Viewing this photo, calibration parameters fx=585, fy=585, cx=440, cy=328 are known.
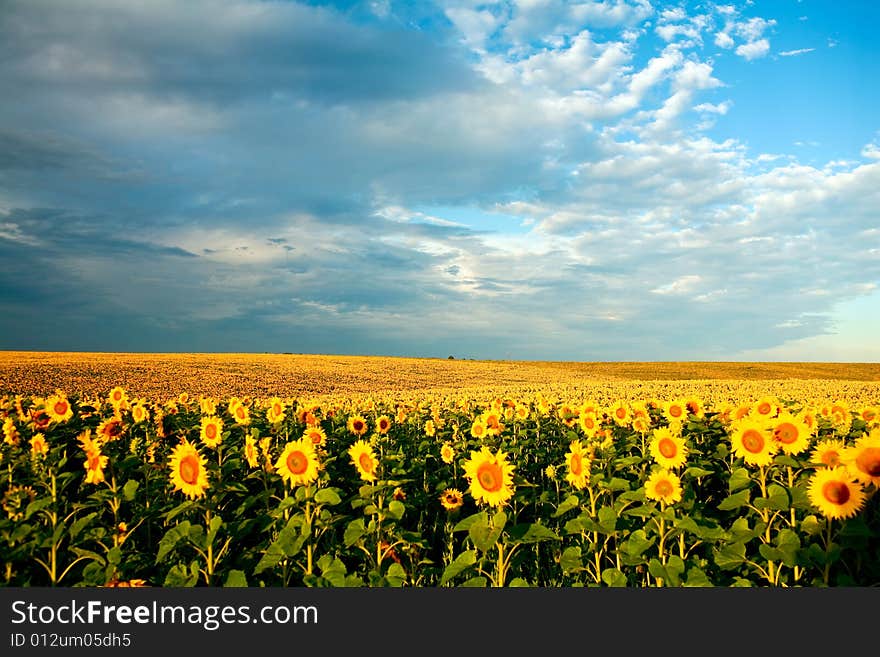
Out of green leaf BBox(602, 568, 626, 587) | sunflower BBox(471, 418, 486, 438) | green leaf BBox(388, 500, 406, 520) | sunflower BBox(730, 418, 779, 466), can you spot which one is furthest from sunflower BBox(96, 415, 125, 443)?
sunflower BBox(730, 418, 779, 466)

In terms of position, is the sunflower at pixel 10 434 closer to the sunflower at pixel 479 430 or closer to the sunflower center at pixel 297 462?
the sunflower center at pixel 297 462

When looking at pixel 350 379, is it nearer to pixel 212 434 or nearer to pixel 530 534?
pixel 212 434

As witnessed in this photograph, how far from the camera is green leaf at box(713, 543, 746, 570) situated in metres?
4.82

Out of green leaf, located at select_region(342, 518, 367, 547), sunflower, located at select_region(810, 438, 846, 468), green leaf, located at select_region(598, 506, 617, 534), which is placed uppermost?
sunflower, located at select_region(810, 438, 846, 468)

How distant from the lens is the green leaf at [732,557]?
4.82 meters

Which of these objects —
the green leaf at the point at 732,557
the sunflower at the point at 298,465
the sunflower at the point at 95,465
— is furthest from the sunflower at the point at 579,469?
the sunflower at the point at 95,465

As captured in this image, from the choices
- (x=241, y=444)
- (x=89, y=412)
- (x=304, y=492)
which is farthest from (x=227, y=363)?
(x=304, y=492)

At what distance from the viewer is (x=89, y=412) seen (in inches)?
411

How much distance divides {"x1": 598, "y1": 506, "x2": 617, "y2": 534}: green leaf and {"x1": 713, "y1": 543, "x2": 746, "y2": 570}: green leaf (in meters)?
0.85

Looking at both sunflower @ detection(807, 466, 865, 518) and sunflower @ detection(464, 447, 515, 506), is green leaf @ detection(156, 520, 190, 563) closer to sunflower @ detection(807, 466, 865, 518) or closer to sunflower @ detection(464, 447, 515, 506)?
sunflower @ detection(464, 447, 515, 506)

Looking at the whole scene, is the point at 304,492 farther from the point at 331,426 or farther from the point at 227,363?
the point at 227,363

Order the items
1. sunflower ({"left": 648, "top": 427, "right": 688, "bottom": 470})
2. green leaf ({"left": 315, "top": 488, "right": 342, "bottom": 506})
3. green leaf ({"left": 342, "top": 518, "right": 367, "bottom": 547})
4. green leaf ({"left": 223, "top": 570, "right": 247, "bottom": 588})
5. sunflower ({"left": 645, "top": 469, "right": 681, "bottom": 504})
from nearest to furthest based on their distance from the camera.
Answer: green leaf ({"left": 223, "top": 570, "right": 247, "bottom": 588}), green leaf ({"left": 342, "top": 518, "right": 367, "bottom": 547}), green leaf ({"left": 315, "top": 488, "right": 342, "bottom": 506}), sunflower ({"left": 645, "top": 469, "right": 681, "bottom": 504}), sunflower ({"left": 648, "top": 427, "right": 688, "bottom": 470})

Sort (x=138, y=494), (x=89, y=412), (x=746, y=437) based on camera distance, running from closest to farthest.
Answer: (x=746, y=437), (x=138, y=494), (x=89, y=412)

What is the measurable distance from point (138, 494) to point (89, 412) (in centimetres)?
415
